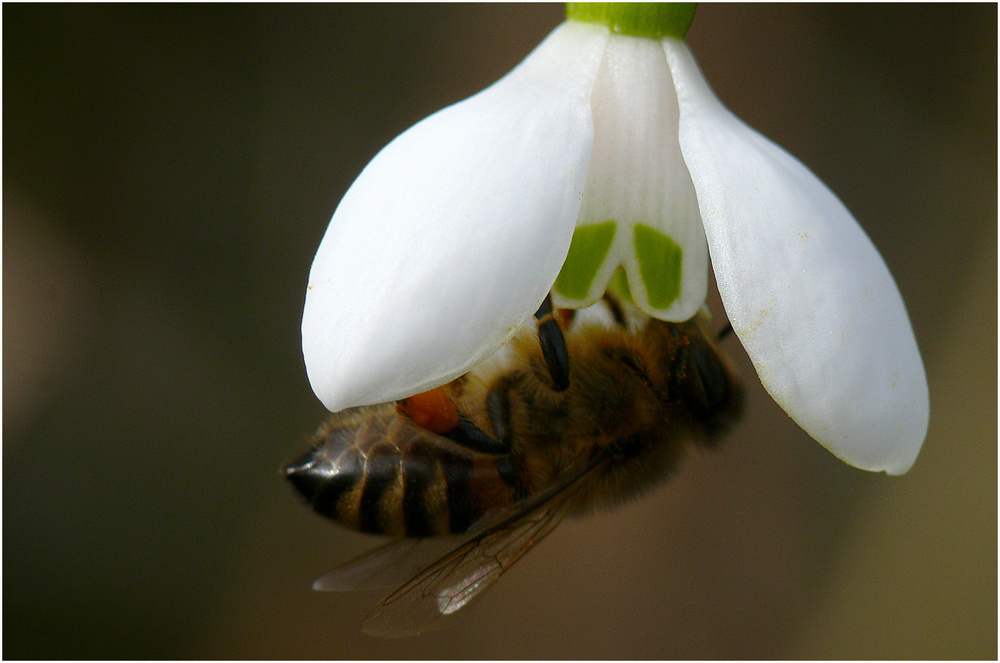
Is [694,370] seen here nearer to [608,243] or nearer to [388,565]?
[608,243]

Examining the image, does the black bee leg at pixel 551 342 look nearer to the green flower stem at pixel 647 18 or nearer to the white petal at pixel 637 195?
the white petal at pixel 637 195

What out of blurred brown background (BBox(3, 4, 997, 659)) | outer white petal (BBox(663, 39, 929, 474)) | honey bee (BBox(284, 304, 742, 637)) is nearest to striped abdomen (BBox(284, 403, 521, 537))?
honey bee (BBox(284, 304, 742, 637))

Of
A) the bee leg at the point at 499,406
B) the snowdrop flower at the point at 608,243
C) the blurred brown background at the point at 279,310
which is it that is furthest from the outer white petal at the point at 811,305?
the blurred brown background at the point at 279,310

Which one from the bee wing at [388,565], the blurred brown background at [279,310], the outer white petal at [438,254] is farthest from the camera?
the blurred brown background at [279,310]

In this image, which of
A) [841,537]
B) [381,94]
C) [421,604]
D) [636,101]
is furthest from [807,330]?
[381,94]

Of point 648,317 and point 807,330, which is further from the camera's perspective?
point 648,317

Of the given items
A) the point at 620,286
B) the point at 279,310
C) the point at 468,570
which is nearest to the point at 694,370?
the point at 620,286

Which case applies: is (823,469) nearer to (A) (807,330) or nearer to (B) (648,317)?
(B) (648,317)
